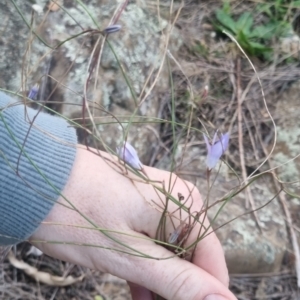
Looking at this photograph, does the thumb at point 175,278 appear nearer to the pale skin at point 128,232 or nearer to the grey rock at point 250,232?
the pale skin at point 128,232

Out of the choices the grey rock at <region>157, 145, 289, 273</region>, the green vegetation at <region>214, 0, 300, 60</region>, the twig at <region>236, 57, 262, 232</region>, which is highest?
the green vegetation at <region>214, 0, 300, 60</region>

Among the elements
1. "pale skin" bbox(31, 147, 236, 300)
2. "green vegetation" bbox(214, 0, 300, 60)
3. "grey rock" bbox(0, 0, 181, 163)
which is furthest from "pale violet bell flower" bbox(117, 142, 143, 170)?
"green vegetation" bbox(214, 0, 300, 60)

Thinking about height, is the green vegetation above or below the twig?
above

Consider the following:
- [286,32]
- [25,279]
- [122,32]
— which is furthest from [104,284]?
[286,32]

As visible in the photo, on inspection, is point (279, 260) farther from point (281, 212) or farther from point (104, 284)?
point (104, 284)

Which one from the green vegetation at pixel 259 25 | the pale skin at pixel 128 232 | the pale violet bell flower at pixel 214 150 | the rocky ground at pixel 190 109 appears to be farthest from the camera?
the green vegetation at pixel 259 25

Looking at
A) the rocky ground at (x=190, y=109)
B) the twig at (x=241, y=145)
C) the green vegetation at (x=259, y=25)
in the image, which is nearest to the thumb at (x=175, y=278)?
the rocky ground at (x=190, y=109)

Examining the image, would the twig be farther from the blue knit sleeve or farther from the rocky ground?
the blue knit sleeve
